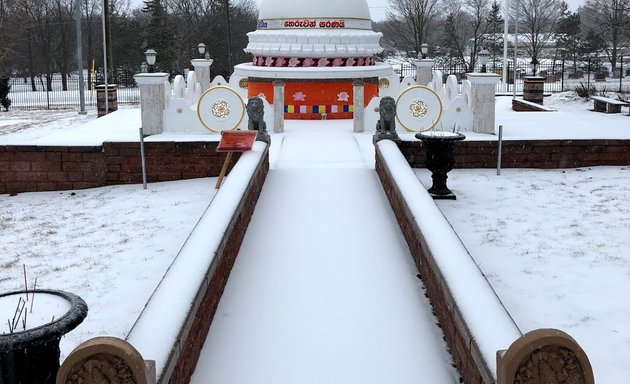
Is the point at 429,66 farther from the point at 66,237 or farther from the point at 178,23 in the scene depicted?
the point at 178,23

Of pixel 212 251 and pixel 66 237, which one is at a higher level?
pixel 212 251

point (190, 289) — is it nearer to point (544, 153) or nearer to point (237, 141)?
point (237, 141)

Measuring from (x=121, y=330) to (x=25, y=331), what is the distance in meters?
2.70

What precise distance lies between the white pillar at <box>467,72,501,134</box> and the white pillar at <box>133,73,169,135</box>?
6.68m

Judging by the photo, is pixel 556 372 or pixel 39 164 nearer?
pixel 556 372

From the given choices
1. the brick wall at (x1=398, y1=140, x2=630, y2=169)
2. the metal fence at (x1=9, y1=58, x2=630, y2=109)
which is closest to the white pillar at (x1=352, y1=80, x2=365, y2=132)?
the brick wall at (x1=398, y1=140, x2=630, y2=169)

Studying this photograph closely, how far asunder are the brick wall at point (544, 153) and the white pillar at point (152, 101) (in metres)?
6.46

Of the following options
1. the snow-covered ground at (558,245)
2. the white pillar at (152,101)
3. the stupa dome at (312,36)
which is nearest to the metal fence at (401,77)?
the stupa dome at (312,36)

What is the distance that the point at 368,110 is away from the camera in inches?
613

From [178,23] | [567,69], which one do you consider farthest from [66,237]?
[567,69]

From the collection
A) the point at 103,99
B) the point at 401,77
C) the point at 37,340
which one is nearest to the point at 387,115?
the point at 37,340

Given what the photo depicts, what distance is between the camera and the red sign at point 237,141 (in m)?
11.2

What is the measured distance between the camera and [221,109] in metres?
15.3

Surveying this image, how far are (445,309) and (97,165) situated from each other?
9.45 m
